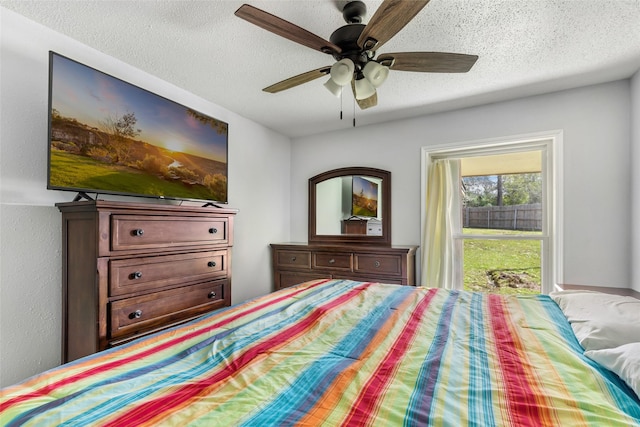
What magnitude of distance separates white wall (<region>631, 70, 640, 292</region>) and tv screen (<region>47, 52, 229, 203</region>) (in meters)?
3.43

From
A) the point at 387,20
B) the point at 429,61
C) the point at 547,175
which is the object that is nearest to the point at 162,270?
the point at 387,20

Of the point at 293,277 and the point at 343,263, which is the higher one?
the point at 343,263

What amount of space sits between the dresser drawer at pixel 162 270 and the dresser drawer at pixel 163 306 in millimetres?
60

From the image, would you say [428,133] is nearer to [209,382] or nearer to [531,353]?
[531,353]

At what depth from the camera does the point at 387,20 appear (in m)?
1.35

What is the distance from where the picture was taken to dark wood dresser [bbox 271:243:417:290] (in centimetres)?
311

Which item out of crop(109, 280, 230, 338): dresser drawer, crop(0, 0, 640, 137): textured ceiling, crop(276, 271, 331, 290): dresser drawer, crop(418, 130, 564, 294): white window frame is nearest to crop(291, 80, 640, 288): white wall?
crop(418, 130, 564, 294): white window frame

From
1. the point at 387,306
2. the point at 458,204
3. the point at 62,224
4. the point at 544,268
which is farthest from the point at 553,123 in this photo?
the point at 62,224

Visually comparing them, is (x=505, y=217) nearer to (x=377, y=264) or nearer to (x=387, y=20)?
(x=377, y=264)

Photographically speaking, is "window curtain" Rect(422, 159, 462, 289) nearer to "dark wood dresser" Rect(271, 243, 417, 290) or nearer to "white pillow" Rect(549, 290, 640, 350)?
"dark wood dresser" Rect(271, 243, 417, 290)

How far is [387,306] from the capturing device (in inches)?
61.7

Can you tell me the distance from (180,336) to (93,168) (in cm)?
143

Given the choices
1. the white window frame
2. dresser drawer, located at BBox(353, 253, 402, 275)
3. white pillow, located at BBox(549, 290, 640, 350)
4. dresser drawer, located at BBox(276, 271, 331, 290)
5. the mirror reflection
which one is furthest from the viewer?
the mirror reflection

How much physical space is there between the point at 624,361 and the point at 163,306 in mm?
2245
